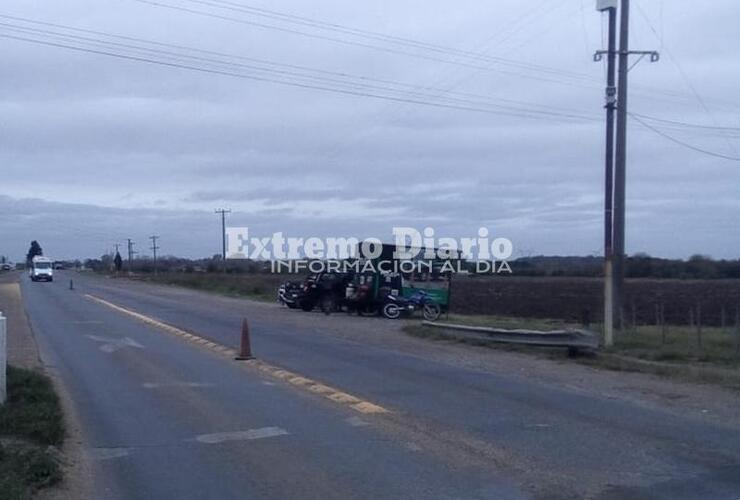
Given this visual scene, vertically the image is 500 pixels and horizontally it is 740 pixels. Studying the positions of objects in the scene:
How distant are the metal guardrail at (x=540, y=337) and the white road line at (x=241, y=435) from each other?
1111cm

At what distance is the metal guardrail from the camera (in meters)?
23.3

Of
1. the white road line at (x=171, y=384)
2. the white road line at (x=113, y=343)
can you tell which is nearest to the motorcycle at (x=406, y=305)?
the white road line at (x=113, y=343)

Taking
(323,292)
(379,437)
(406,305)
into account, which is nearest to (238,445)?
(379,437)

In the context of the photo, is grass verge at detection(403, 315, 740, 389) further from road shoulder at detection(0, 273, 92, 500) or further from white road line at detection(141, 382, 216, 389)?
road shoulder at detection(0, 273, 92, 500)

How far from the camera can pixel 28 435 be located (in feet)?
41.7

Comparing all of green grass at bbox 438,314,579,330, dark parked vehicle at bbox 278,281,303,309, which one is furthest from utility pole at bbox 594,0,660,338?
dark parked vehicle at bbox 278,281,303,309

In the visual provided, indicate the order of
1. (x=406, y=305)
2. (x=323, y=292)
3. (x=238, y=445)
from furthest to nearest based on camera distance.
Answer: (x=323, y=292) → (x=406, y=305) → (x=238, y=445)

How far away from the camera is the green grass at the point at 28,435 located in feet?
33.2

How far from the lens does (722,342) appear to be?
80.1 feet

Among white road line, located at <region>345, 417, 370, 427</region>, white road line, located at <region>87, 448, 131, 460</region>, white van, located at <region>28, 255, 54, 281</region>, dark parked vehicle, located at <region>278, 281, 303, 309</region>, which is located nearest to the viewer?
white road line, located at <region>87, 448, 131, 460</region>

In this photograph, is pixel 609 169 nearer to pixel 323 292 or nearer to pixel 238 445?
pixel 238 445

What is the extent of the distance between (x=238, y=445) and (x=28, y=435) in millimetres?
2360

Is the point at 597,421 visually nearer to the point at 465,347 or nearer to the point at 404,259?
the point at 465,347

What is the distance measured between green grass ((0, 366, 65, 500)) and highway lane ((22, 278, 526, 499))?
43 cm
